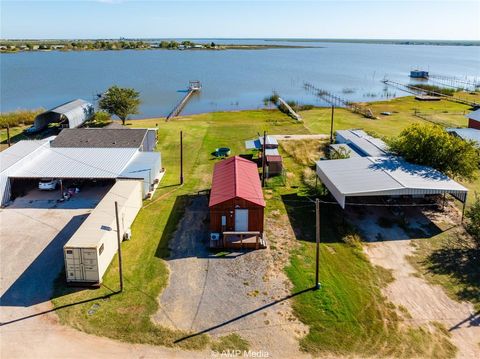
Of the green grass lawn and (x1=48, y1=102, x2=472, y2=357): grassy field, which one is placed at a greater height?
the green grass lawn

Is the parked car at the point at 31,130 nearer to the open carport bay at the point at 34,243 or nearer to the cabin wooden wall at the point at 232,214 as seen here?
the open carport bay at the point at 34,243

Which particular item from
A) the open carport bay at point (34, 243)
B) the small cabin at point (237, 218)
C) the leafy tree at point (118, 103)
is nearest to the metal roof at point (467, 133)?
the small cabin at point (237, 218)

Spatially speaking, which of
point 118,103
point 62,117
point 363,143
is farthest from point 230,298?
point 118,103

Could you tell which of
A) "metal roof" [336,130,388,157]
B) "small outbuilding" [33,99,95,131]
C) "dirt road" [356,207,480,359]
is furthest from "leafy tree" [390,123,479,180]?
"small outbuilding" [33,99,95,131]

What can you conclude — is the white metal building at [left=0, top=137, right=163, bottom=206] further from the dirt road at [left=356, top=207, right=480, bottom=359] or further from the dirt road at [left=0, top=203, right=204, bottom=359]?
the dirt road at [left=356, top=207, right=480, bottom=359]

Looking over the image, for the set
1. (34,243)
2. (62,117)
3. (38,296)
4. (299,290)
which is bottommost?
(38,296)

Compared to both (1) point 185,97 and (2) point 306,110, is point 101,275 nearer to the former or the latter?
(2) point 306,110

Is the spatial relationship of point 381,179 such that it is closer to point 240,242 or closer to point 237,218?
point 237,218
